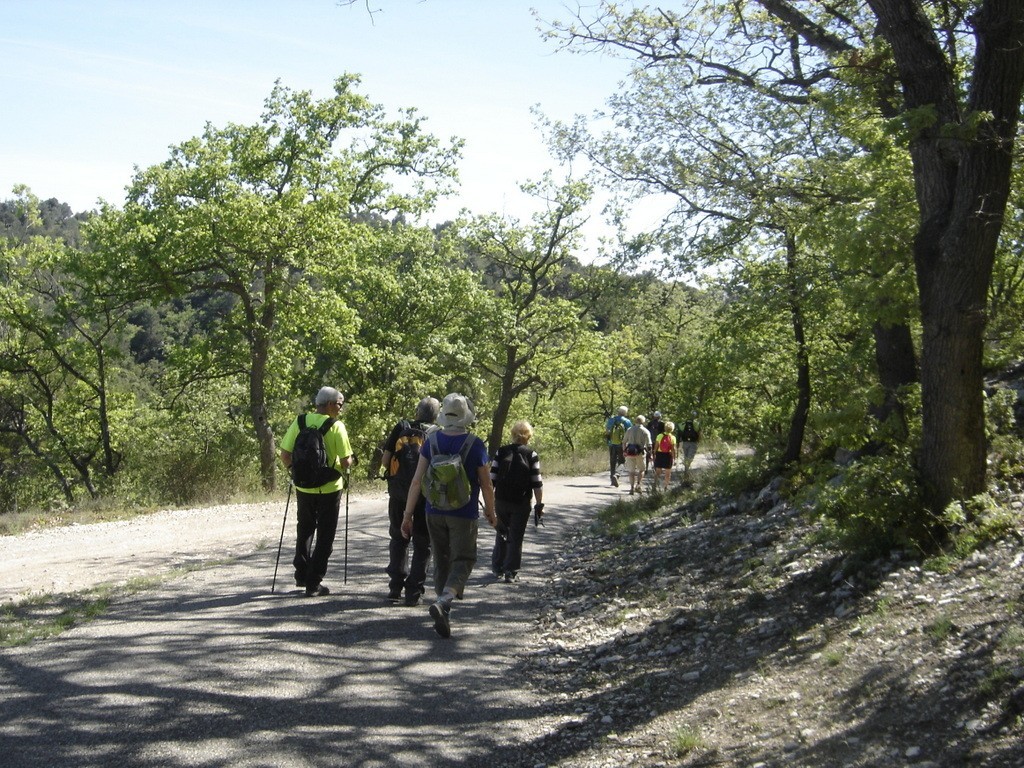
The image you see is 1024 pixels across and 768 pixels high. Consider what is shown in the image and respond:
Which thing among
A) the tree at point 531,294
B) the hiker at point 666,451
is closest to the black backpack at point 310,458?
the hiker at point 666,451

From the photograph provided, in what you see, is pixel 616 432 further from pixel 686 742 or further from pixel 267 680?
pixel 686 742

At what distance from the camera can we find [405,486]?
9.45 meters

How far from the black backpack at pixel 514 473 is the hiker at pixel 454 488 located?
2.62 m

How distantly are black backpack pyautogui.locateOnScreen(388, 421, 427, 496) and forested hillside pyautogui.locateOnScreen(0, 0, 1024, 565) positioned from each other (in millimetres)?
3693

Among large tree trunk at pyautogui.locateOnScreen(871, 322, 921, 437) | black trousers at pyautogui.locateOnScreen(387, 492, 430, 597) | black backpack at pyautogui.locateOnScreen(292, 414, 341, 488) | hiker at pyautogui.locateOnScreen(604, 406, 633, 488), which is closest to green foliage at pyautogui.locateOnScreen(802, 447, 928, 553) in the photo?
black trousers at pyautogui.locateOnScreen(387, 492, 430, 597)

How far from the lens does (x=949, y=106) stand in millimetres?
8047

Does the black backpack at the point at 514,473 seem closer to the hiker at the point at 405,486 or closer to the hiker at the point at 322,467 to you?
the hiker at the point at 405,486

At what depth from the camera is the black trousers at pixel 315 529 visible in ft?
30.9

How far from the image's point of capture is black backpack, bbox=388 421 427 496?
30.9ft

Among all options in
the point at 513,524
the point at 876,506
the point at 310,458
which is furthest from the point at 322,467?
the point at 876,506

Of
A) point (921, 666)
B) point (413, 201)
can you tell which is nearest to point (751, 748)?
point (921, 666)

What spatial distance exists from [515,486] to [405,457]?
1969mm

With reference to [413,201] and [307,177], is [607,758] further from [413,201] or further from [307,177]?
[413,201]

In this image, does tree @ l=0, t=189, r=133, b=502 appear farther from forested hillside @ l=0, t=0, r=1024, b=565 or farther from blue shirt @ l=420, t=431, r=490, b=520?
blue shirt @ l=420, t=431, r=490, b=520
